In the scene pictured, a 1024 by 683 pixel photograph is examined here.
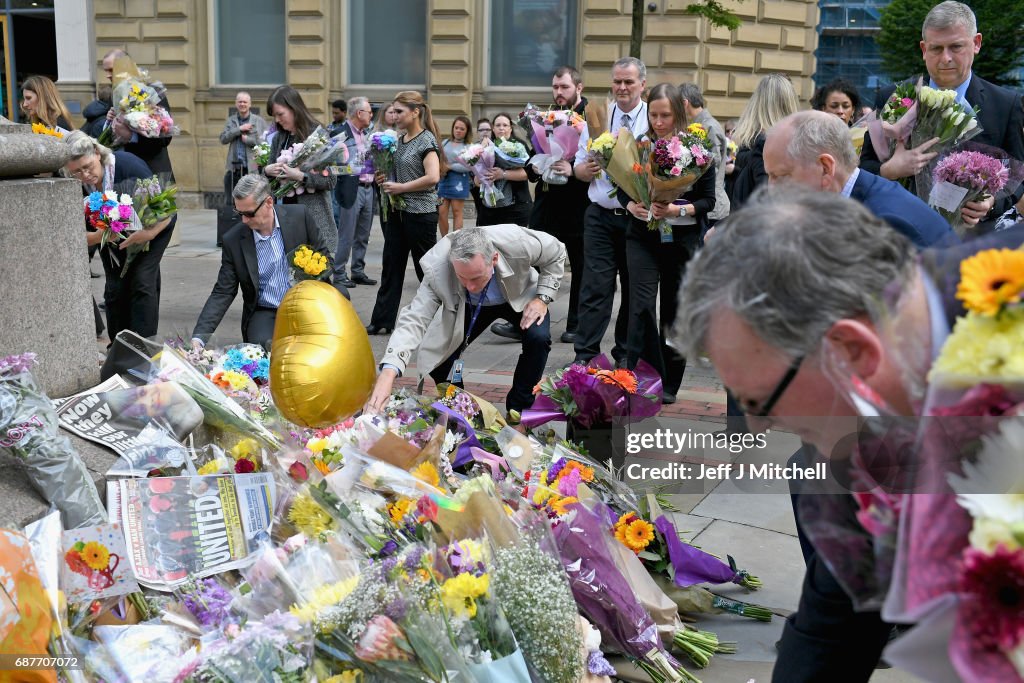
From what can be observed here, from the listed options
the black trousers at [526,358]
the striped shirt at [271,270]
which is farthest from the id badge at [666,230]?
the striped shirt at [271,270]

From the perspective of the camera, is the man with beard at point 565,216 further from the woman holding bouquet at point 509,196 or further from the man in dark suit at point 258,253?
the man in dark suit at point 258,253

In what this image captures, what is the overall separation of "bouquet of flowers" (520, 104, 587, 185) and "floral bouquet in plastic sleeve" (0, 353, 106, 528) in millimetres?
5260

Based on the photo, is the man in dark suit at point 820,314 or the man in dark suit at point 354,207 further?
the man in dark suit at point 354,207

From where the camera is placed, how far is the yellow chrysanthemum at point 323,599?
2633 mm

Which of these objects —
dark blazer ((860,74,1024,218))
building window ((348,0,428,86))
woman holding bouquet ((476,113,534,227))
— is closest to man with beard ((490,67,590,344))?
woman holding bouquet ((476,113,534,227))

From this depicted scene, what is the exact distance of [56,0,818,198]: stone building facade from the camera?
15.8 metres

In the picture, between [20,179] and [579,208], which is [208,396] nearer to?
[20,179]

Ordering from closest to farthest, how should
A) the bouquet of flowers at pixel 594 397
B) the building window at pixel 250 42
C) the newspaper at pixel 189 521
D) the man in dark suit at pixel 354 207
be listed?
1. the newspaper at pixel 189 521
2. the bouquet of flowers at pixel 594 397
3. the man in dark suit at pixel 354 207
4. the building window at pixel 250 42

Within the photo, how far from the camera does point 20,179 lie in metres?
3.93

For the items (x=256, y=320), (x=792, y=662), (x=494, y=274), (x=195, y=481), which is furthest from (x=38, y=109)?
(x=792, y=662)

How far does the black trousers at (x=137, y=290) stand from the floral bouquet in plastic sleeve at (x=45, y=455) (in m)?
3.21

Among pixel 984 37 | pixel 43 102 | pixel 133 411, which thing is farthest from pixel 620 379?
pixel 984 37

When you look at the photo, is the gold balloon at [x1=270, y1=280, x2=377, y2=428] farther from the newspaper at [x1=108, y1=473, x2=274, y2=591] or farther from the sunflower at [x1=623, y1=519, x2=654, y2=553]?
the sunflower at [x1=623, y1=519, x2=654, y2=553]

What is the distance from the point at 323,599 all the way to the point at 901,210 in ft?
6.63
